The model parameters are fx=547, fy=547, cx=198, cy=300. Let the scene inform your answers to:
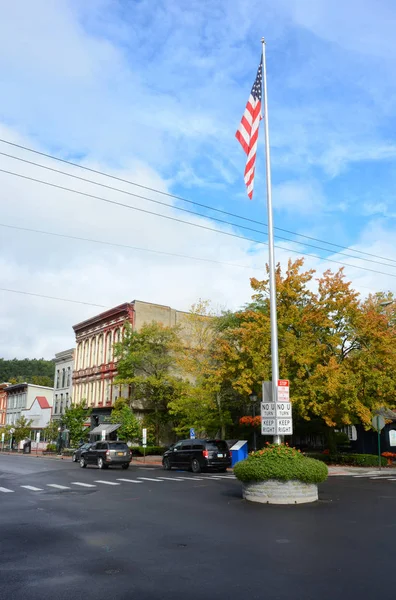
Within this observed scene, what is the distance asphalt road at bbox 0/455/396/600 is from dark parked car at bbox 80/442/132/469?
1512cm

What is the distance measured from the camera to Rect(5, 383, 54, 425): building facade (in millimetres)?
77231

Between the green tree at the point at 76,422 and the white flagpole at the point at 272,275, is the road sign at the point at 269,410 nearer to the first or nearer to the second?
the white flagpole at the point at 272,275

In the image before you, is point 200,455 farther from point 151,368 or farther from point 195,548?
point 151,368

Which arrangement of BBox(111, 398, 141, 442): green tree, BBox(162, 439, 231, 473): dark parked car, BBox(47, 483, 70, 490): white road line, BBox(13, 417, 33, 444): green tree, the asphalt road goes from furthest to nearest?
BBox(13, 417, 33, 444): green tree < BBox(111, 398, 141, 442): green tree < BBox(162, 439, 231, 473): dark parked car < BBox(47, 483, 70, 490): white road line < the asphalt road

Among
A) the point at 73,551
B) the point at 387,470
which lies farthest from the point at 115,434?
the point at 73,551

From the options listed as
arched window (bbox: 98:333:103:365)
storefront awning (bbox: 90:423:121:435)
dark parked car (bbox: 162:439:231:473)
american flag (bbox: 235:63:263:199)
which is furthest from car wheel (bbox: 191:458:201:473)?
arched window (bbox: 98:333:103:365)

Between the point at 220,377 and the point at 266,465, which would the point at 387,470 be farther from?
the point at 266,465

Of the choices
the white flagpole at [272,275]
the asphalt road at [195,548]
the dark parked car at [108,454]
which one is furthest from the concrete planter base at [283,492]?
the dark parked car at [108,454]

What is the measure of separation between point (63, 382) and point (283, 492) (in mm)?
54627

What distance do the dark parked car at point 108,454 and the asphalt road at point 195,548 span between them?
15.1m

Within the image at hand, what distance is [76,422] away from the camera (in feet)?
164

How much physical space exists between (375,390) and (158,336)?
72.7 ft

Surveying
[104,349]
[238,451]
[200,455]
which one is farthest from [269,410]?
[104,349]

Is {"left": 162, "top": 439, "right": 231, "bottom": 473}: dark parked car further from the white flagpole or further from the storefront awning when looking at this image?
the storefront awning
